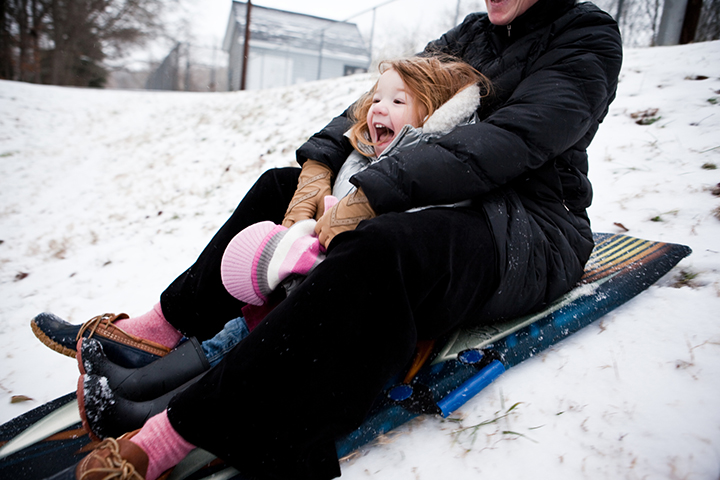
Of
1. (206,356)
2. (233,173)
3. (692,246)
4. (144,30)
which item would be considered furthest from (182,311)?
(144,30)

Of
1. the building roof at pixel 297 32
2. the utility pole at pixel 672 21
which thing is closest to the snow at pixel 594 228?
the utility pole at pixel 672 21

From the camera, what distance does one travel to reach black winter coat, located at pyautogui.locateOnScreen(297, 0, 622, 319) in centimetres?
110

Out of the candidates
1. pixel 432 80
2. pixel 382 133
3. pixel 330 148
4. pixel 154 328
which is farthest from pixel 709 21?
pixel 154 328

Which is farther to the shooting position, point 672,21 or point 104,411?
point 672,21

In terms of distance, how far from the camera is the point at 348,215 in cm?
117

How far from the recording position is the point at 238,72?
71.6 ft

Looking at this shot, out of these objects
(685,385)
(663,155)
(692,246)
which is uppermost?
(663,155)

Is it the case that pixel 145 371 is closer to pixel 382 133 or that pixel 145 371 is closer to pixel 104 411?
pixel 104 411

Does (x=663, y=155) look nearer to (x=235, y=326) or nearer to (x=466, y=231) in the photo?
(x=466, y=231)

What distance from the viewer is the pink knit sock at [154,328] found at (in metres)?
1.46

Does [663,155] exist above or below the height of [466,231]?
above

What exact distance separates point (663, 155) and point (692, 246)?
1168mm

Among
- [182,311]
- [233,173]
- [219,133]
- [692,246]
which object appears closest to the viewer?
[182,311]

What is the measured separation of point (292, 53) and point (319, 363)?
783 inches
